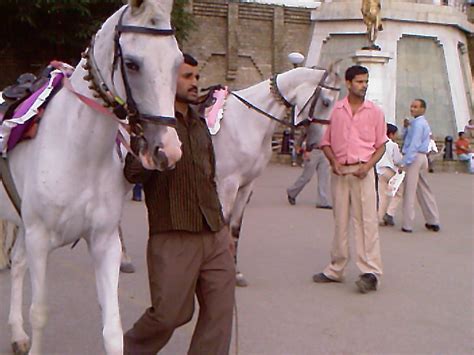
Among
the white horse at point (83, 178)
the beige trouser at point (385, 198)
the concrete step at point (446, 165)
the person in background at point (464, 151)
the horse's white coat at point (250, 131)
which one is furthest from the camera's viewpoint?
the person in background at point (464, 151)

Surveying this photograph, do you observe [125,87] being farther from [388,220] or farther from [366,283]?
[388,220]

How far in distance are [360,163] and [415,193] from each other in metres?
5.01

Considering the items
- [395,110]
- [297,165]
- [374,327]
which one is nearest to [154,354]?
[374,327]

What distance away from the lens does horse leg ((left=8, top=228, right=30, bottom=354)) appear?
227 inches

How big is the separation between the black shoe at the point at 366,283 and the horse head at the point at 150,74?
15.3 ft

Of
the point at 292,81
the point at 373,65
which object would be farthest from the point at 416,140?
the point at 373,65

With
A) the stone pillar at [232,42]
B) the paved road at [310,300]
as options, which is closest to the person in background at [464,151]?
the stone pillar at [232,42]

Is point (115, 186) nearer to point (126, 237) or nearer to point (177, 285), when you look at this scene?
point (177, 285)

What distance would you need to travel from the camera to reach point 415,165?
12547 millimetres

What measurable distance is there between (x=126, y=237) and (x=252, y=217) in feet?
10.2

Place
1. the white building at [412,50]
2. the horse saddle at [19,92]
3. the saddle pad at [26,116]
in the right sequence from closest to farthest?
1. the saddle pad at [26,116]
2. the horse saddle at [19,92]
3. the white building at [412,50]

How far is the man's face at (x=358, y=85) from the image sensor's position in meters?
8.00

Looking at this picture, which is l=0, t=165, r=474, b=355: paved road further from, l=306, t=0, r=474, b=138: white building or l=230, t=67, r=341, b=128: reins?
l=306, t=0, r=474, b=138: white building

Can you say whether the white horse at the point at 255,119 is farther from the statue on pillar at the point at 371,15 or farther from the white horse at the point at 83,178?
the statue on pillar at the point at 371,15
